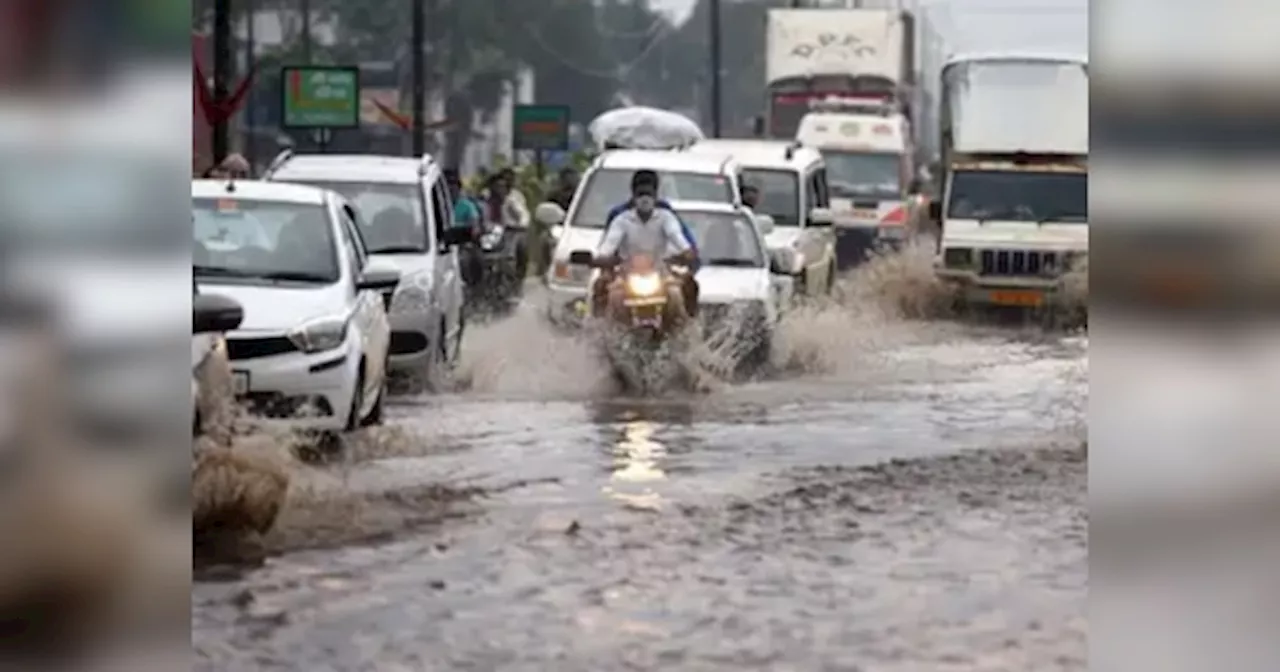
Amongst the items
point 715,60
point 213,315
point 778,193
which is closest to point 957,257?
point 778,193

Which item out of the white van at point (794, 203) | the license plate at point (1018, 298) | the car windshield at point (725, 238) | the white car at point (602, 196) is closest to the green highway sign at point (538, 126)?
the white van at point (794, 203)

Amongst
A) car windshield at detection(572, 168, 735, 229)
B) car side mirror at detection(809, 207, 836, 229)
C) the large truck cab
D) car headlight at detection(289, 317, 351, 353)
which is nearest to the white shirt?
car windshield at detection(572, 168, 735, 229)

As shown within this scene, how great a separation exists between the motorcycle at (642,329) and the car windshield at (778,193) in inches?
235

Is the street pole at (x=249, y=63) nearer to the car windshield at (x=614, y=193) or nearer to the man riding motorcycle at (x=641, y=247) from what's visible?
the car windshield at (x=614, y=193)

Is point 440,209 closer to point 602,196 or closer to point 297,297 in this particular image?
point 602,196

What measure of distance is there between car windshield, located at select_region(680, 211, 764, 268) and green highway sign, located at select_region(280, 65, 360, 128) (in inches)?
360

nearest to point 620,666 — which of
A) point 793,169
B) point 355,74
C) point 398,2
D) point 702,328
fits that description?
point 702,328

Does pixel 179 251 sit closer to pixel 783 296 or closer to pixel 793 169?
pixel 783 296

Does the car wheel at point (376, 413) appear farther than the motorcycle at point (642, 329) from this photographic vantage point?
No

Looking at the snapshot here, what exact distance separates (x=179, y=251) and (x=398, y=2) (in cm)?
3525

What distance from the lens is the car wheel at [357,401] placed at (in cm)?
1048

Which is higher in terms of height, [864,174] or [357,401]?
[864,174]

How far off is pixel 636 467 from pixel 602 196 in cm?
647

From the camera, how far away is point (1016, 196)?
2088 centimetres
